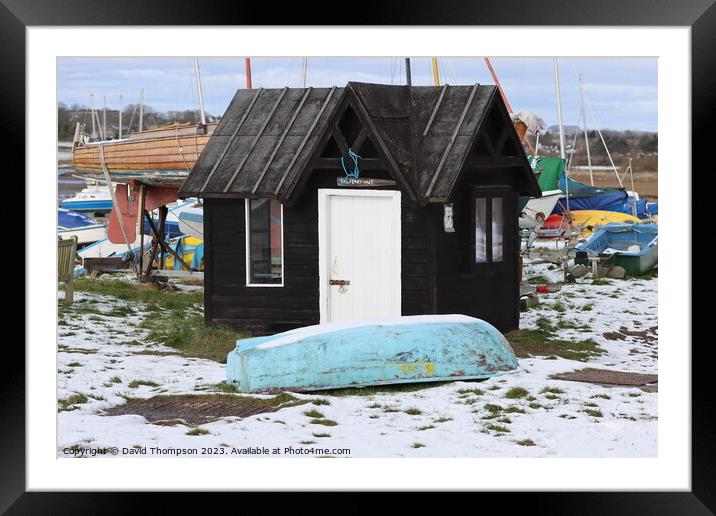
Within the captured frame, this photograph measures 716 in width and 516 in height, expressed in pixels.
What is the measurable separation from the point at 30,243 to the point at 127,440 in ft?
6.97

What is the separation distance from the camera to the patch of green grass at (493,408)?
11734 millimetres

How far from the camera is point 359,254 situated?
1451 cm

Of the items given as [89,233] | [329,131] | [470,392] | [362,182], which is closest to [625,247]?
[362,182]

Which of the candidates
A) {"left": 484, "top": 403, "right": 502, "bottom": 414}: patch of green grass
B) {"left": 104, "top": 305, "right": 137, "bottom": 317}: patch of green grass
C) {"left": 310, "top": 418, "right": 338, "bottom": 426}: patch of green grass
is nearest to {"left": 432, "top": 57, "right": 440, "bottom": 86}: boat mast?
{"left": 484, "top": 403, "right": 502, "bottom": 414}: patch of green grass

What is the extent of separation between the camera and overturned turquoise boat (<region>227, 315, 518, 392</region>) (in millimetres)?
12125

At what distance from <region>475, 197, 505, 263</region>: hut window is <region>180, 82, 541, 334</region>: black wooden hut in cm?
2

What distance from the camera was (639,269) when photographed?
21.0 metres

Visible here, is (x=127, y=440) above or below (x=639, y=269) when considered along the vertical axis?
below

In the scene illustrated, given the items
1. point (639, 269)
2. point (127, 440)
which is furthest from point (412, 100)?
point (639, 269)

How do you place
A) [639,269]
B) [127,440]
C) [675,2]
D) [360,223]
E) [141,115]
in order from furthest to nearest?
[639,269]
[141,115]
[360,223]
[127,440]
[675,2]

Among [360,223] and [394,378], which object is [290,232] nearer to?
[360,223]

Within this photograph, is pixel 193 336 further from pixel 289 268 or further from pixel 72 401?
pixel 72 401

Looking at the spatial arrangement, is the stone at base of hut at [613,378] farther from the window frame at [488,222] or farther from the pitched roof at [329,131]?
the pitched roof at [329,131]

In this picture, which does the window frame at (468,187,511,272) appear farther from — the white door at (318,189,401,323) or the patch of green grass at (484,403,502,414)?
the patch of green grass at (484,403,502,414)
